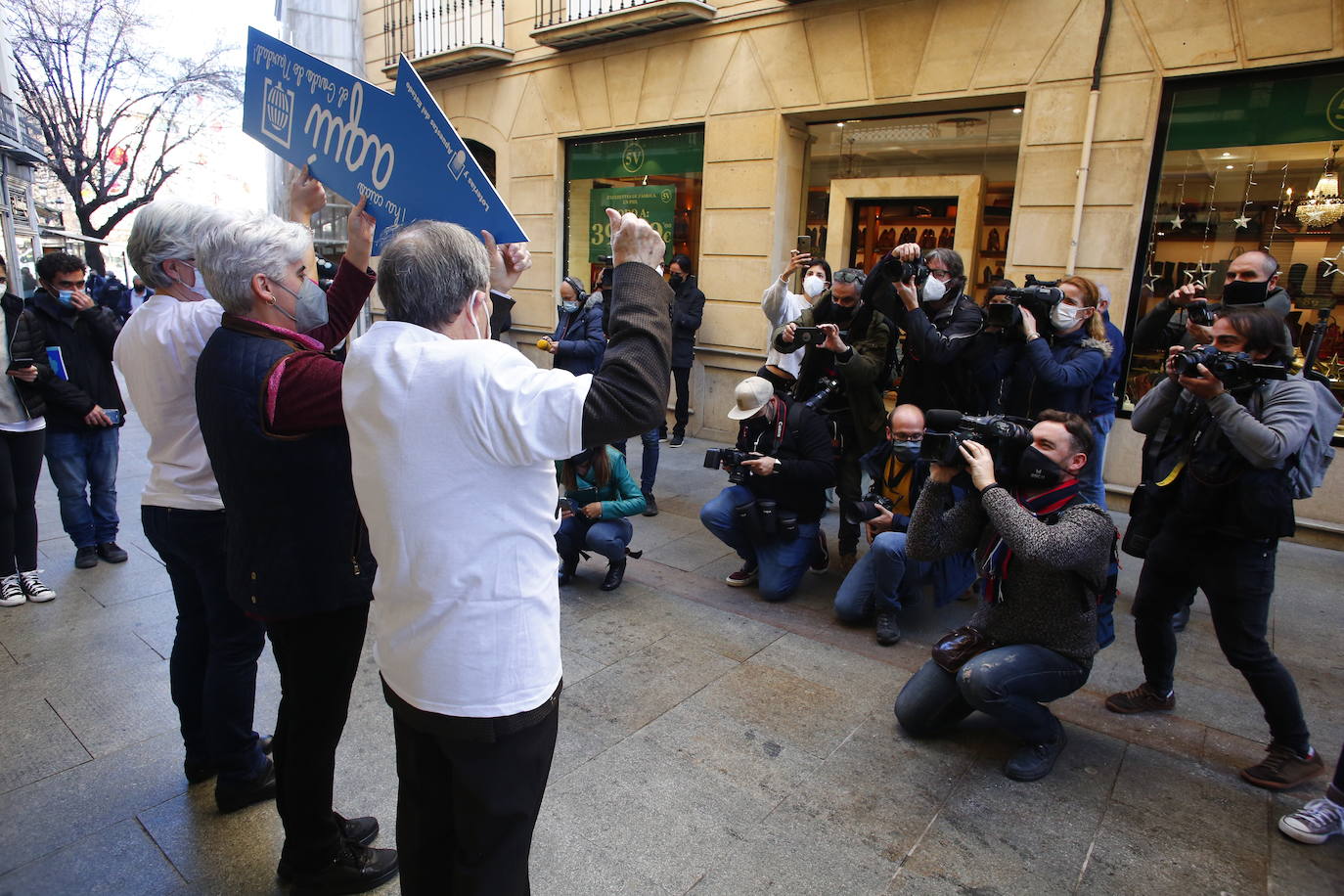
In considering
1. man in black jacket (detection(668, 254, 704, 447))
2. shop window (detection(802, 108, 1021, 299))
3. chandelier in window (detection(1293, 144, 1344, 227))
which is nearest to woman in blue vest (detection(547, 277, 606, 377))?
man in black jacket (detection(668, 254, 704, 447))

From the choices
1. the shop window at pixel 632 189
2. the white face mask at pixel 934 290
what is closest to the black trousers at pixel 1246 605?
the white face mask at pixel 934 290

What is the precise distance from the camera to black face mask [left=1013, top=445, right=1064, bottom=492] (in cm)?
285

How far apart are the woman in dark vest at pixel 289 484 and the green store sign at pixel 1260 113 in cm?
646

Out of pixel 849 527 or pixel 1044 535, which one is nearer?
pixel 1044 535

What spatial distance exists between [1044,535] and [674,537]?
328 cm

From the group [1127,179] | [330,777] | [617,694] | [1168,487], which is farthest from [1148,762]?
[1127,179]

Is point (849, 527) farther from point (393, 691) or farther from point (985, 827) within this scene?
point (393, 691)

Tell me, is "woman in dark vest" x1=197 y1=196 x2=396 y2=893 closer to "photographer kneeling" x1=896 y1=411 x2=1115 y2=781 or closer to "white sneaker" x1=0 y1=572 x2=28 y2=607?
"photographer kneeling" x1=896 y1=411 x2=1115 y2=781

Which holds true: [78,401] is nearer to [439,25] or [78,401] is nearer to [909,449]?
[909,449]

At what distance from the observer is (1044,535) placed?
269 cm

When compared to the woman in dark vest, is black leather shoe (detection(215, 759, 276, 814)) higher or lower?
lower

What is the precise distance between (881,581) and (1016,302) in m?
1.71

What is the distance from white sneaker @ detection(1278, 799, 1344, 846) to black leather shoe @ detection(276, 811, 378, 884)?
9.76 ft

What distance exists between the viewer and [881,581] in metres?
4.04
